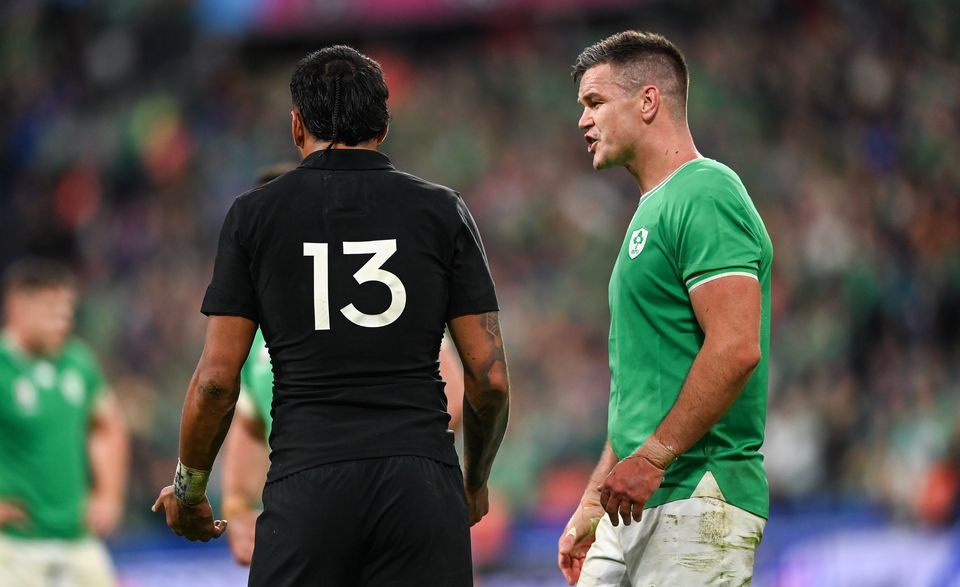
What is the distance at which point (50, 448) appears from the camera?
25.7 ft

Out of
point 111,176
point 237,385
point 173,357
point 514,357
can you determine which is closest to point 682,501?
point 237,385

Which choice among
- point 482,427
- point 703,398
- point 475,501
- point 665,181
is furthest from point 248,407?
point 703,398

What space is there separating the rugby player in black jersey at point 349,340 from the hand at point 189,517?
252 mm

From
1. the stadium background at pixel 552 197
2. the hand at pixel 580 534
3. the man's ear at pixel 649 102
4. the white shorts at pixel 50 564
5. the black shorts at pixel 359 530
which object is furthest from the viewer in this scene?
the stadium background at pixel 552 197

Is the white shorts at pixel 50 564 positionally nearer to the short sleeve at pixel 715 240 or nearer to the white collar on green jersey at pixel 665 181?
the white collar on green jersey at pixel 665 181

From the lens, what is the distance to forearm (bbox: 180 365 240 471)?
365 cm

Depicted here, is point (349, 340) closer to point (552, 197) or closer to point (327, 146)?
point (327, 146)

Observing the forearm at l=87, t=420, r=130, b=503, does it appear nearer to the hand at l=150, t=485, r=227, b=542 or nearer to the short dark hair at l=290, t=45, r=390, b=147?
the hand at l=150, t=485, r=227, b=542

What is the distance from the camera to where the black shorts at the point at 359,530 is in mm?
3484

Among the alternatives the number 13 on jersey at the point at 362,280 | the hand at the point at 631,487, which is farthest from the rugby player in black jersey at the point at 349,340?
the hand at the point at 631,487

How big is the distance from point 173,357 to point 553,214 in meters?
4.61

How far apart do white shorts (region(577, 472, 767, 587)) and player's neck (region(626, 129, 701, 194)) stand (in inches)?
37.1

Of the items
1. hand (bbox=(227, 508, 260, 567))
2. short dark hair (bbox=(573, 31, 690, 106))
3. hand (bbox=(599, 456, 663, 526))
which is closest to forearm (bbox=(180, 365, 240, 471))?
hand (bbox=(599, 456, 663, 526))

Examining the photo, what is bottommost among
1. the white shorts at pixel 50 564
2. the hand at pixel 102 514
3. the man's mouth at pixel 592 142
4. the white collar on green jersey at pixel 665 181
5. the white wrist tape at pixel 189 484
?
the white shorts at pixel 50 564
